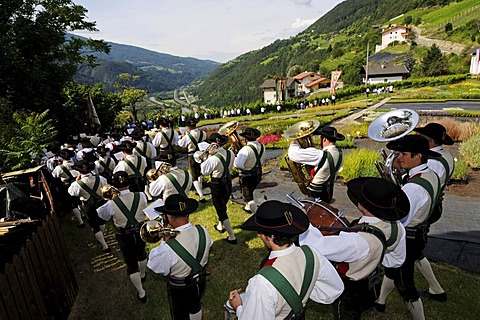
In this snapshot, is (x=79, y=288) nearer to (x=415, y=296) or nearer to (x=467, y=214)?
(x=415, y=296)

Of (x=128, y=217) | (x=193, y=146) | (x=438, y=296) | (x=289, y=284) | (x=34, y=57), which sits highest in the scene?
(x=34, y=57)

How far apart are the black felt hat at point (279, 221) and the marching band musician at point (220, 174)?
12.3ft

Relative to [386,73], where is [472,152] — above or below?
below

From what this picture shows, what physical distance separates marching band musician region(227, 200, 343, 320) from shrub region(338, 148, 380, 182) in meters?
6.80

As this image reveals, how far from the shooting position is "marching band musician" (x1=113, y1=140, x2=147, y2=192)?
23.4ft

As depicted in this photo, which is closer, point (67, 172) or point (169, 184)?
point (169, 184)

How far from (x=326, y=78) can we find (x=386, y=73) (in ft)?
86.4

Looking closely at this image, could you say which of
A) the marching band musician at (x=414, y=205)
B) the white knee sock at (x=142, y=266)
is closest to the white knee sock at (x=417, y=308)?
the marching band musician at (x=414, y=205)

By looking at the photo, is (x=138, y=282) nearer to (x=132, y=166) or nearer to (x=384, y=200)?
(x=132, y=166)

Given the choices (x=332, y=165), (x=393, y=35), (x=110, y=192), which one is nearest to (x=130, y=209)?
(x=110, y=192)

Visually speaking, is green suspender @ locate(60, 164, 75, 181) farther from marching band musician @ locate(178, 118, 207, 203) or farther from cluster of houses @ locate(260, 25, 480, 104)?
cluster of houses @ locate(260, 25, 480, 104)

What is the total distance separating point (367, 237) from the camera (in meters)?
2.62

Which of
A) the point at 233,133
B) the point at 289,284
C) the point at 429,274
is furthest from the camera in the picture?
the point at 233,133

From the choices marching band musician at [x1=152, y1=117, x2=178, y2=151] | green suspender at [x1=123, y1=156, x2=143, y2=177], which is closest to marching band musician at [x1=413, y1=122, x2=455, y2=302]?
green suspender at [x1=123, y1=156, x2=143, y2=177]
